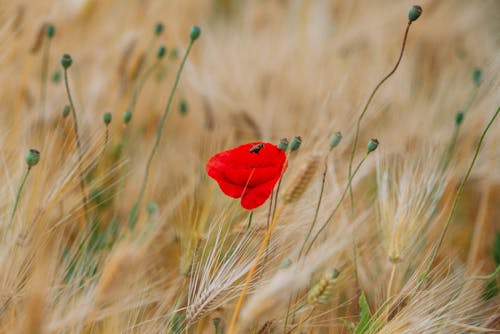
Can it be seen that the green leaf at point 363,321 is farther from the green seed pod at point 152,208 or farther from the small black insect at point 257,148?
the green seed pod at point 152,208

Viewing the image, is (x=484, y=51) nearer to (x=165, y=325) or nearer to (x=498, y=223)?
(x=498, y=223)

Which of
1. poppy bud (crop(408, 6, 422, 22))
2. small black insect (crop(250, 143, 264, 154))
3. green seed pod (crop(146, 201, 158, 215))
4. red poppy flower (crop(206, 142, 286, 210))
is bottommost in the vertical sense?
green seed pod (crop(146, 201, 158, 215))

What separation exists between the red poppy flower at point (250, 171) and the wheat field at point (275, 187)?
2 cm

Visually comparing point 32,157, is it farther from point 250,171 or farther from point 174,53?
point 174,53

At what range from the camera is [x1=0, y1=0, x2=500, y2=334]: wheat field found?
0.68m

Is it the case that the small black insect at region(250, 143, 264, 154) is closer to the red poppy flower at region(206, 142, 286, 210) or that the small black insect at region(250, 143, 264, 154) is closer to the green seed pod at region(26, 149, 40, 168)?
the red poppy flower at region(206, 142, 286, 210)

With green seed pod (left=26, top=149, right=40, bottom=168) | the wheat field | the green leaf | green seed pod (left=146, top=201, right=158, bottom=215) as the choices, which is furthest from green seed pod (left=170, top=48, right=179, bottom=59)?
the green leaf

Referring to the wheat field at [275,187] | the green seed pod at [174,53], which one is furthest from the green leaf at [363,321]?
the green seed pod at [174,53]

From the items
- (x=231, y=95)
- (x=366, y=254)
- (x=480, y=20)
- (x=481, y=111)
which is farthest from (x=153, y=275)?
(x=480, y=20)

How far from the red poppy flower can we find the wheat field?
0.02 meters

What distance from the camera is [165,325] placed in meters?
0.69

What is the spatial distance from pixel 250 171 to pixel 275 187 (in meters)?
0.24

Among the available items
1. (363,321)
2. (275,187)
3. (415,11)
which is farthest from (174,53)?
(363,321)

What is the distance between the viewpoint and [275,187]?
908 mm
